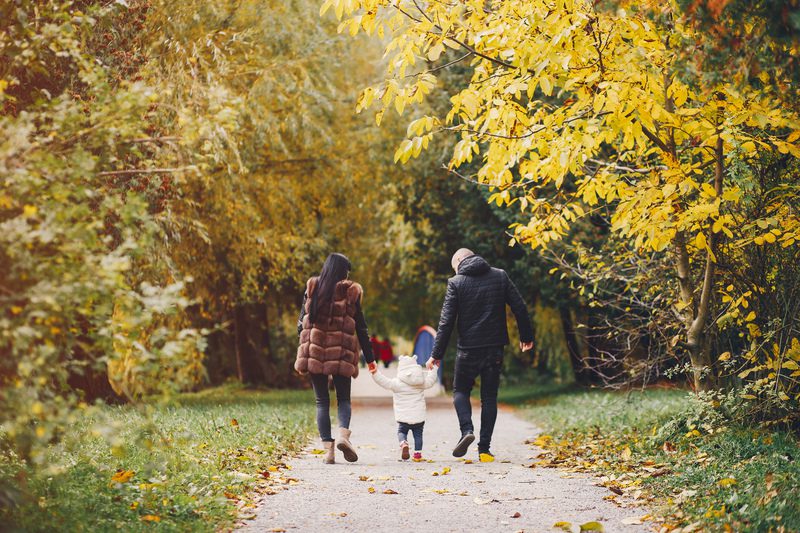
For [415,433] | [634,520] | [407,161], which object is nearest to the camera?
[634,520]

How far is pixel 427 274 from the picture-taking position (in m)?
21.8

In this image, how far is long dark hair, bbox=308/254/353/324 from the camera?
8281mm

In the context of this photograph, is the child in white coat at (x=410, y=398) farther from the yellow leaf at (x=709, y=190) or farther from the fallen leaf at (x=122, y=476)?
the yellow leaf at (x=709, y=190)

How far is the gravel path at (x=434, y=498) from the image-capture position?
5.36 meters

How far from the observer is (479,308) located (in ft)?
28.4

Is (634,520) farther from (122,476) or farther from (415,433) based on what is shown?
(415,433)

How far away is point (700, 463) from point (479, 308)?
2.68 metres

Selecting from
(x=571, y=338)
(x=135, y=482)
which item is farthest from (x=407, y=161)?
(x=571, y=338)

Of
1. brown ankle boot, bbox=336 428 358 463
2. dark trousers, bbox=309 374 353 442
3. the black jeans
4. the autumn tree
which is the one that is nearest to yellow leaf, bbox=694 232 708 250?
the autumn tree

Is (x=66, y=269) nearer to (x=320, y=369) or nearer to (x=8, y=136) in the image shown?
(x=8, y=136)

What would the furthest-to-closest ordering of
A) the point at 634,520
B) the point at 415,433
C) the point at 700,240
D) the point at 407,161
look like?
the point at 407,161 → the point at 415,433 → the point at 700,240 → the point at 634,520

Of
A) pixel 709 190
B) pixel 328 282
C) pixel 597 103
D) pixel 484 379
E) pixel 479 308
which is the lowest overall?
pixel 484 379

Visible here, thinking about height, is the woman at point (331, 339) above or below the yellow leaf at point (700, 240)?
below

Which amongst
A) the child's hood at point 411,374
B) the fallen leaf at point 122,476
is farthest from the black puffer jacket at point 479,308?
the fallen leaf at point 122,476
